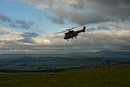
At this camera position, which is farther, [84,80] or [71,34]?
[71,34]

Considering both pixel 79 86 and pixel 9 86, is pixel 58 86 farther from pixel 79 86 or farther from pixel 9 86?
pixel 9 86

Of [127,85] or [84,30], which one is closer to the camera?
[127,85]

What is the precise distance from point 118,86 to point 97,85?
3620 mm

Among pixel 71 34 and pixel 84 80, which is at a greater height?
pixel 71 34

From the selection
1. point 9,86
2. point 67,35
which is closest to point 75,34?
point 67,35

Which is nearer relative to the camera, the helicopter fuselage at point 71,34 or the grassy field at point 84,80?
the grassy field at point 84,80

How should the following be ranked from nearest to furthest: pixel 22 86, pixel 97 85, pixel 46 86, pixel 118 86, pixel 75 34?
1. pixel 118 86
2. pixel 97 85
3. pixel 46 86
4. pixel 22 86
5. pixel 75 34

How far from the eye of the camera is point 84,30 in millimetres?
82500

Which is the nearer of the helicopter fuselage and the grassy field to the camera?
the grassy field

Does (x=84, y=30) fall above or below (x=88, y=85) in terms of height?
above

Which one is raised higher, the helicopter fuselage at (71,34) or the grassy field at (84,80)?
the helicopter fuselage at (71,34)

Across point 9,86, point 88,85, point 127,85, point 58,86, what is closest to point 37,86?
point 58,86

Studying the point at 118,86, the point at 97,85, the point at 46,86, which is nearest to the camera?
the point at 118,86

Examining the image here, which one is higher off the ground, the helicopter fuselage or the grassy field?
the helicopter fuselage
